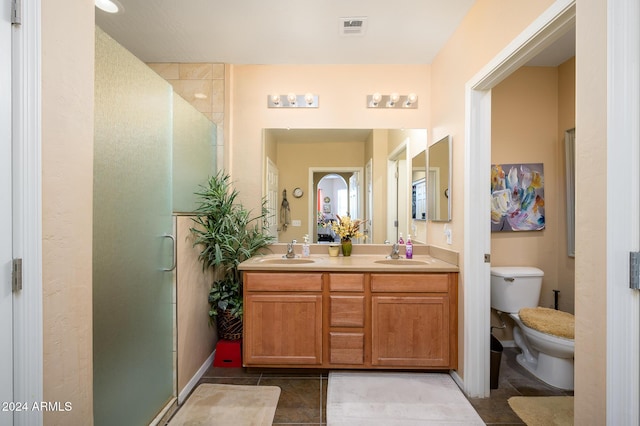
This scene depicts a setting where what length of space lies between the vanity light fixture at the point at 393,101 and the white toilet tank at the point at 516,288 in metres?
1.65

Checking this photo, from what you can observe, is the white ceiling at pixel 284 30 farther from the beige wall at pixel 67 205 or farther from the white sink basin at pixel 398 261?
the white sink basin at pixel 398 261

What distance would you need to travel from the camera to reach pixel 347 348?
215cm

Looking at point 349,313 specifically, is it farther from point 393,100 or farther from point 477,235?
point 393,100

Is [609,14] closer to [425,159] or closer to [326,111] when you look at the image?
[425,159]

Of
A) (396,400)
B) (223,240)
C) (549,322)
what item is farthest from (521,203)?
(223,240)

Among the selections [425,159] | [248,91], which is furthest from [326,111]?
[425,159]

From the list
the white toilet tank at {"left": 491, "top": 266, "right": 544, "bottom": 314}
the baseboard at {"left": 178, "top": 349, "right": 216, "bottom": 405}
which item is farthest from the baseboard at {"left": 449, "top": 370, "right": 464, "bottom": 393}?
the baseboard at {"left": 178, "top": 349, "right": 216, "bottom": 405}

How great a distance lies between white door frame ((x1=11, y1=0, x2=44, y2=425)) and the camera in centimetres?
82

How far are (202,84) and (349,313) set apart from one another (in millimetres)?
2351

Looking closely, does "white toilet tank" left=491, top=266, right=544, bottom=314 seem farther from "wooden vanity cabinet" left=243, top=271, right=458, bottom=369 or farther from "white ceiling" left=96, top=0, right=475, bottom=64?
"white ceiling" left=96, top=0, right=475, bottom=64

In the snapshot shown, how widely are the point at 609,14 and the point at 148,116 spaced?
6.32 ft

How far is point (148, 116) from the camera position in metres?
1.56

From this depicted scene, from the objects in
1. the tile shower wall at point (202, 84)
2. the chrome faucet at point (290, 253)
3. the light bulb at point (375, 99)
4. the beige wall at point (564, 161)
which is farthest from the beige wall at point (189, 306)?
the beige wall at point (564, 161)

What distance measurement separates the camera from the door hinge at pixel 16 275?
2.68 feet
